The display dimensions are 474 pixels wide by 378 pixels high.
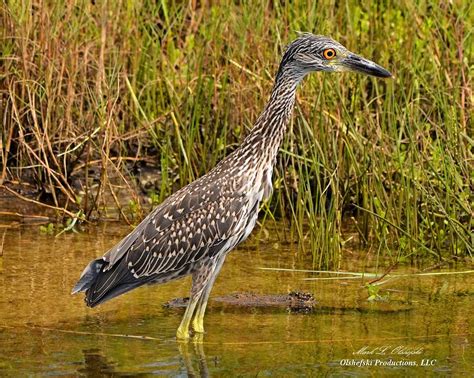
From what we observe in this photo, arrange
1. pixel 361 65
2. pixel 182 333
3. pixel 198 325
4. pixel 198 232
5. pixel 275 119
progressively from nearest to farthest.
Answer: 1. pixel 182 333
2. pixel 198 325
3. pixel 198 232
4. pixel 275 119
5. pixel 361 65

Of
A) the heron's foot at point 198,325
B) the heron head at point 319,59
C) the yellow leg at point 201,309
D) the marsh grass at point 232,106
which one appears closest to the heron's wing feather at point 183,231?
the yellow leg at point 201,309

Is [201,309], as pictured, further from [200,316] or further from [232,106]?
[232,106]

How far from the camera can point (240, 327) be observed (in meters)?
7.05

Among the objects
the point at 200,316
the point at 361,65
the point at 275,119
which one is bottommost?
the point at 200,316

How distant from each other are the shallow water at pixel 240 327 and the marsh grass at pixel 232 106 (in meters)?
0.56

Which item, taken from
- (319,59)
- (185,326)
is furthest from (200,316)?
(319,59)

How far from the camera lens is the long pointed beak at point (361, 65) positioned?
24.6 ft

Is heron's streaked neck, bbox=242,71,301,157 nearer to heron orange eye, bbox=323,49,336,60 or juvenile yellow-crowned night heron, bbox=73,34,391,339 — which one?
juvenile yellow-crowned night heron, bbox=73,34,391,339

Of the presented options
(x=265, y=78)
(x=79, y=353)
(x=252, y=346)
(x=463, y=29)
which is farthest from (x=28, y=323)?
(x=463, y=29)

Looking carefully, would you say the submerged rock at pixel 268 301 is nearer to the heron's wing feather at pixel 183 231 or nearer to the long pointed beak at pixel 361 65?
the heron's wing feather at pixel 183 231

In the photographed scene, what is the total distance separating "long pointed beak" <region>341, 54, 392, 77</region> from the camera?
7.50 m

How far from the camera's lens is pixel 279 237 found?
9.08m

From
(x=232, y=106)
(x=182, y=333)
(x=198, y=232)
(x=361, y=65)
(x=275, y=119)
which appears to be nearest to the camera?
(x=182, y=333)

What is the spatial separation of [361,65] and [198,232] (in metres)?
1.49
